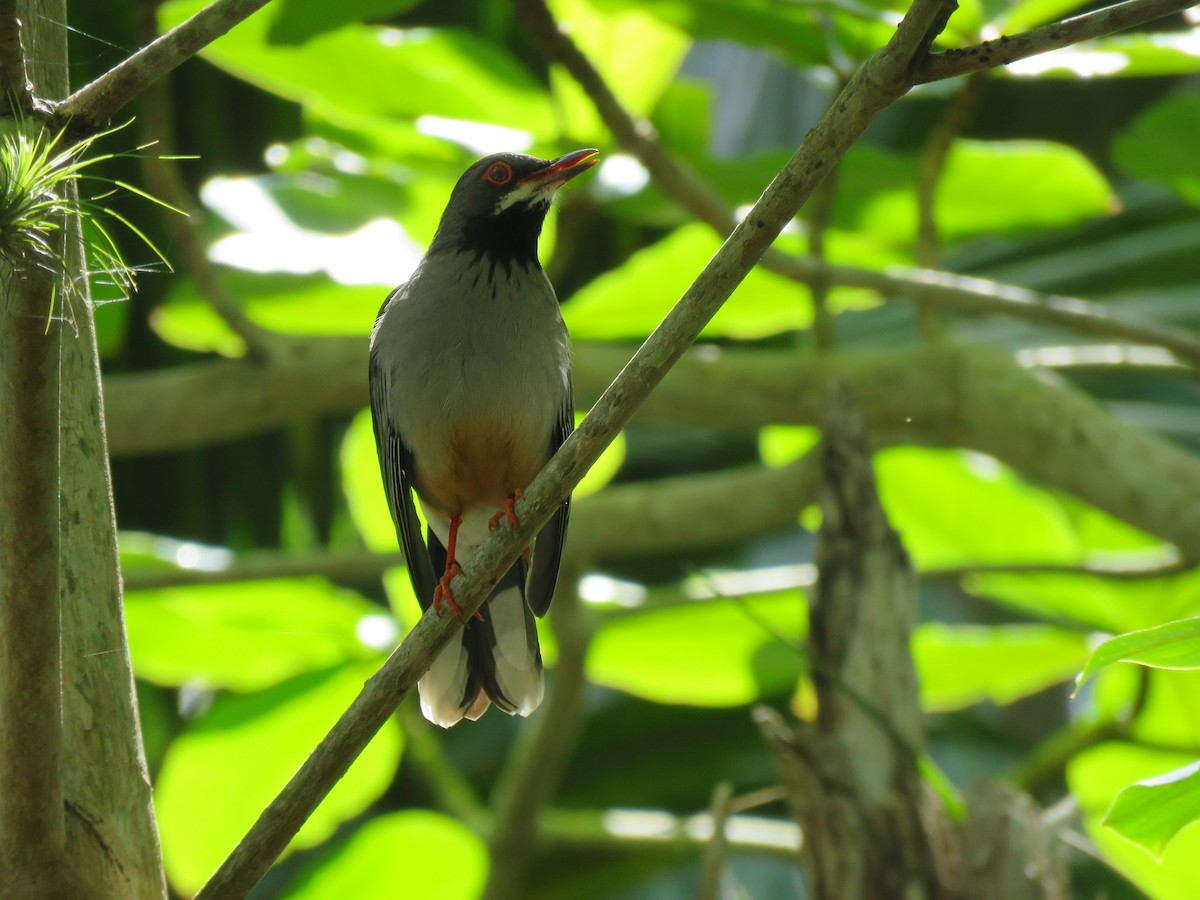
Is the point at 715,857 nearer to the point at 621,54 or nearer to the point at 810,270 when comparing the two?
the point at 810,270

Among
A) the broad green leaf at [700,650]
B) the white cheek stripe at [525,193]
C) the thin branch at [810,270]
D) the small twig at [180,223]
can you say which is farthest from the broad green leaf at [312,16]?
the broad green leaf at [700,650]

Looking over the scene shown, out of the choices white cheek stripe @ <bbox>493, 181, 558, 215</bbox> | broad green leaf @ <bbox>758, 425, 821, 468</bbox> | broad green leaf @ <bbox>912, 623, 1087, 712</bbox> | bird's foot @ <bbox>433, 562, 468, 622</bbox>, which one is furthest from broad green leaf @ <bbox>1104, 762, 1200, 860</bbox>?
broad green leaf @ <bbox>758, 425, 821, 468</bbox>

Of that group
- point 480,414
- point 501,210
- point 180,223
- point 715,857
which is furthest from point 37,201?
point 501,210

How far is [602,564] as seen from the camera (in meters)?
6.44

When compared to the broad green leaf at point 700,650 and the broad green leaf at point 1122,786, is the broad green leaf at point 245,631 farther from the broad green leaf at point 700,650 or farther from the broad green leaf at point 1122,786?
the broad green leaf at point 1122,786

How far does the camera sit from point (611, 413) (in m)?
1.79

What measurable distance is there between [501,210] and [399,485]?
0.82 meters

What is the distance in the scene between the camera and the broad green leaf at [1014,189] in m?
3.55

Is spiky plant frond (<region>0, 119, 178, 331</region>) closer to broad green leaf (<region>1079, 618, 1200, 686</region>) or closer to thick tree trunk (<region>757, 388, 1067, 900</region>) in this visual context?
broad green leaf (<region>1079, 618, 1200, 686</region>)

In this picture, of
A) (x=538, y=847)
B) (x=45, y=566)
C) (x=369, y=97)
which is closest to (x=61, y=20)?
(x=45, y=566)

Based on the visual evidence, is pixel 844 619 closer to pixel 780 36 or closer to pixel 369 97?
pixel 780 36

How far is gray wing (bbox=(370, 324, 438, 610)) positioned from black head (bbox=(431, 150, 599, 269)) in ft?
1.42

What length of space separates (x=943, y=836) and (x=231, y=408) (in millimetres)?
2228

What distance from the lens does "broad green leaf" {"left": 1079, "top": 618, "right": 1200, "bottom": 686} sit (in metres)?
1.45
